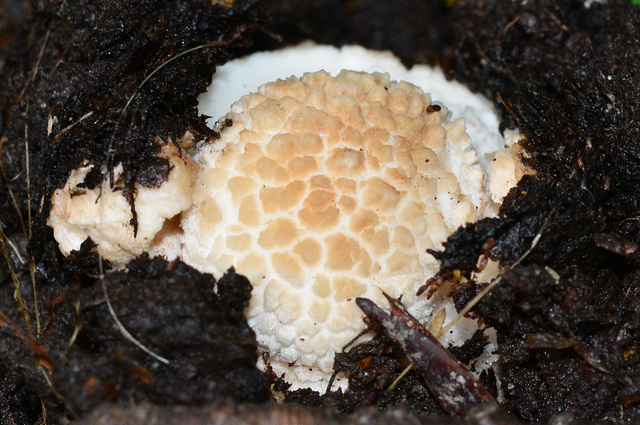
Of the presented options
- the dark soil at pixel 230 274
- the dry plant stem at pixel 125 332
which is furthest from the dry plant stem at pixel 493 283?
the dry plant stem at pixel 125 332

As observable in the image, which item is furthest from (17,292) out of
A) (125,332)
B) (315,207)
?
(315,207)

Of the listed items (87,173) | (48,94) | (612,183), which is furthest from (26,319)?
(612,183)

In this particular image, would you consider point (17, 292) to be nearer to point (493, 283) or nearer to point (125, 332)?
point (125, 332)

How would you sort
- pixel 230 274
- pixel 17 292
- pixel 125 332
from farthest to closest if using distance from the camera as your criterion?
1. pixel 17 292
2. pixel 230 274
3. pixel 125 332

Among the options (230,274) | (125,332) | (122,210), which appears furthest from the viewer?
(122,210)

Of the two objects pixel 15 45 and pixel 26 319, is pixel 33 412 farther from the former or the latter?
pixel 15 45

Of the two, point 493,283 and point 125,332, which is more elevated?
point 125,332

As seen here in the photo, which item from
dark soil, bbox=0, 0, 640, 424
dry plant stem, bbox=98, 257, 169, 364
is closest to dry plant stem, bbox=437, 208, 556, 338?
dark soil, bbox=0, 0, 640, 424

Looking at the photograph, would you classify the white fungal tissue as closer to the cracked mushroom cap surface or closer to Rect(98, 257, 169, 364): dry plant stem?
the cracked mushroom cap surface
